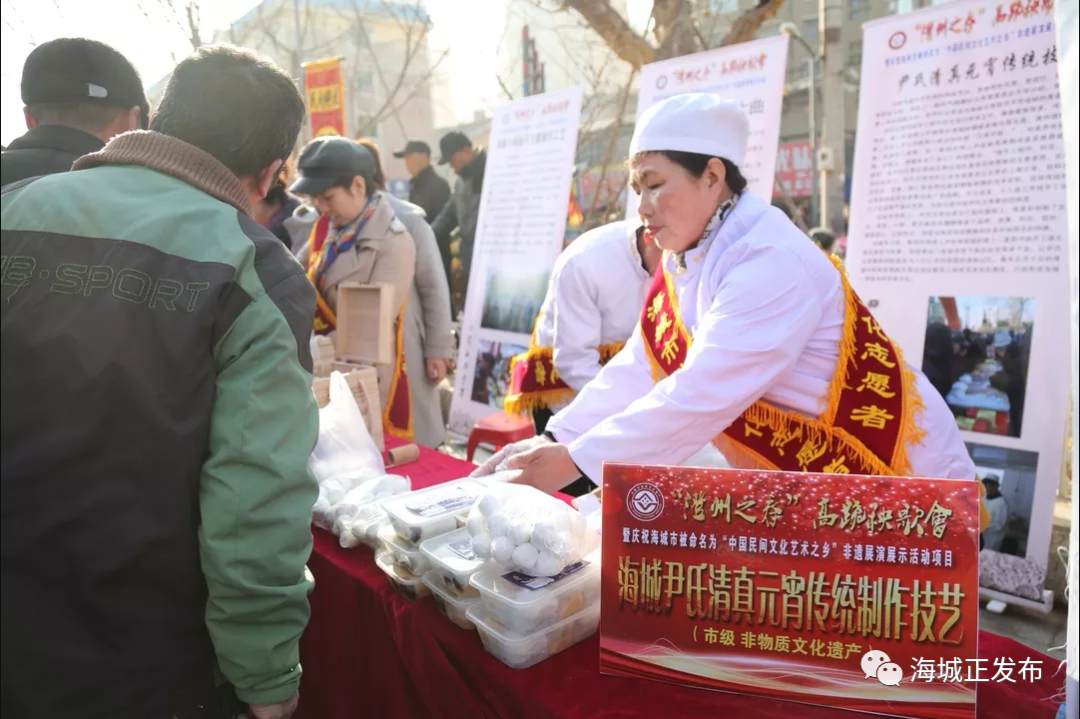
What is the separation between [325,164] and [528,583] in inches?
91.3

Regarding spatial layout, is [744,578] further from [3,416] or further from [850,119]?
[850,119]

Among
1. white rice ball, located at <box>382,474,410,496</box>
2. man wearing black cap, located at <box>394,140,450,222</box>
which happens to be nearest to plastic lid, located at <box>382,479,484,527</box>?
white rice ball, located at <box>382,474,410,496</box>

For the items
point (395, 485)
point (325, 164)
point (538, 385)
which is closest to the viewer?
point (395, 485)

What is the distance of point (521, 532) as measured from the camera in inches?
44.8

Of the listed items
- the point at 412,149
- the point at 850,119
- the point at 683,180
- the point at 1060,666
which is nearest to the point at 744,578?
the point at 1060,666

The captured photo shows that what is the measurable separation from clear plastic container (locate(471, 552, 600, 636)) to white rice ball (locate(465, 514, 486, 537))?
0.07 metres

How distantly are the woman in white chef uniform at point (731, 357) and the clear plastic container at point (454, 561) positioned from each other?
0.26m

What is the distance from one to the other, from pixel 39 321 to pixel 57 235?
132mm

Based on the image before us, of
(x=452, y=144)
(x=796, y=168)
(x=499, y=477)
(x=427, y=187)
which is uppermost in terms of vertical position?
(x=796, y=168)

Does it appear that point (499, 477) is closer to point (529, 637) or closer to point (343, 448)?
point (529, 637)

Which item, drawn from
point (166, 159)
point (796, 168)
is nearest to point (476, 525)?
A: point (166, 159)

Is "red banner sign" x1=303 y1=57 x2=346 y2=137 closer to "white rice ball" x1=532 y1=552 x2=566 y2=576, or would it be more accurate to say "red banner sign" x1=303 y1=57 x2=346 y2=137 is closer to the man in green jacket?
the man in green jacket

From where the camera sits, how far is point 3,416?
0.96 metres

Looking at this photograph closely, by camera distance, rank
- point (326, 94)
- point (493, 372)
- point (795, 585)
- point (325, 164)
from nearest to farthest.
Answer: point (795, 585) → point (325, 164) → point (493, 372) → point (326, 94)
